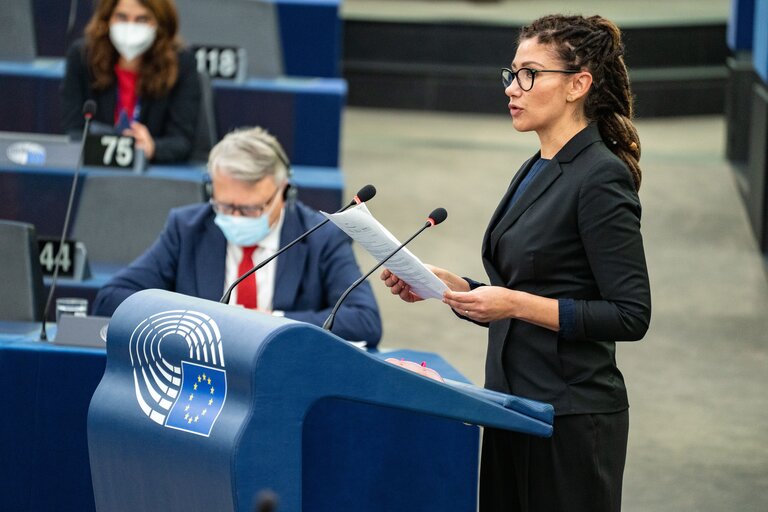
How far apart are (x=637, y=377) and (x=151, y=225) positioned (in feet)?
6.04

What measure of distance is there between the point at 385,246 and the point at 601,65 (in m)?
0.46

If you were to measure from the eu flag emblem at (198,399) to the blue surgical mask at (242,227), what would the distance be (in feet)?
3.53

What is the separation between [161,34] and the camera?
15.4 ft

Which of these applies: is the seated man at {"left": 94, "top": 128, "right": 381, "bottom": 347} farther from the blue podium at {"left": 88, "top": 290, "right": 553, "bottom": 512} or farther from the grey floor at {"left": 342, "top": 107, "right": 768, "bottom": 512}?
the grey floor at {"left": 342, "top": 107, "right": 768, "bottom": 512}

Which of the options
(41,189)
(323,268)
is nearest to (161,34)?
(41,189)

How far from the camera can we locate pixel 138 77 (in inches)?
187

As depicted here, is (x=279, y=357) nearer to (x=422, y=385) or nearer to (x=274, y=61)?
(x=422, y=385)

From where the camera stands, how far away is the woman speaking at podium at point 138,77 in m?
4.69

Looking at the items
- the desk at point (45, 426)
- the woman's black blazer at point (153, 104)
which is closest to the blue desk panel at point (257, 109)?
the woman's black blazer at point (153, 104)

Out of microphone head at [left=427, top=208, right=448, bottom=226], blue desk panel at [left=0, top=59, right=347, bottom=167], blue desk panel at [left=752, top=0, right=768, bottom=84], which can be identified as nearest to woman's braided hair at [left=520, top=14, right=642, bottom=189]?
microphone head at [left=427, top=208, right=448, bottom=226]

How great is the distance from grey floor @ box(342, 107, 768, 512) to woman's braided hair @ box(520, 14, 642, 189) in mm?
1719

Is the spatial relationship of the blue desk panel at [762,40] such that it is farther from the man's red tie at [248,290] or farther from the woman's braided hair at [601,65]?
the woman's braided hair at [601,65]

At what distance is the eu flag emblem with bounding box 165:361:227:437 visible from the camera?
2004 millimetres

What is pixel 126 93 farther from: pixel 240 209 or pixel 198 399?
pixel 198 399
